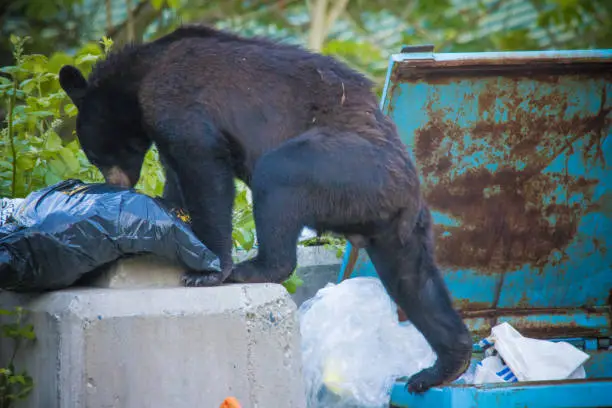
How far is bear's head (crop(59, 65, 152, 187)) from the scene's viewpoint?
4.18 metres

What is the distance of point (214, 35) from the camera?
4.14 metres

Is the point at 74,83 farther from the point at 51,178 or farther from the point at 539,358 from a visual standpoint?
the point at 539,358

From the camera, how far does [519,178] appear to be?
4.80 metres

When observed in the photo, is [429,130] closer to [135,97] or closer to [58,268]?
[135,97]

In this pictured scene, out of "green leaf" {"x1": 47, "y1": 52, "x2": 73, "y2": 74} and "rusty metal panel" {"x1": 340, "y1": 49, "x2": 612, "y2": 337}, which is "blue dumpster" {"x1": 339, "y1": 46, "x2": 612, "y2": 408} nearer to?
"rusty metal panel" {"x1": 340, "y1": 49, "x2": 612, "y2": 337}

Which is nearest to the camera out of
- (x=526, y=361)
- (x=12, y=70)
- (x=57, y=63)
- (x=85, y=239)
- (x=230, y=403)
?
(x=230, y=403)

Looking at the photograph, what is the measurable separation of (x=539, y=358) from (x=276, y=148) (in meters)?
1.59

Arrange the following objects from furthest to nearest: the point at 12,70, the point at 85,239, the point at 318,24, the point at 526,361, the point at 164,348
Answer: the point at 318,24
the point at 12,70
the point at 526,361
the point at 85,239
the point at 164,348

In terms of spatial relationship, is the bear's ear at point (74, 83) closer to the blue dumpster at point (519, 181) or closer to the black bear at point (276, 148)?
the black bear at point (276, 148)

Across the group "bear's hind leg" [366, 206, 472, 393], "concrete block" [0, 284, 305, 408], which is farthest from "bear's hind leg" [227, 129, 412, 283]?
"concrete block" [0, 284, 305, 408]

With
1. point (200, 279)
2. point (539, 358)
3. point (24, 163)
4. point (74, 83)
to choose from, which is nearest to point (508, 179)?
point (539, 358)

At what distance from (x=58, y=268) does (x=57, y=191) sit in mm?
487

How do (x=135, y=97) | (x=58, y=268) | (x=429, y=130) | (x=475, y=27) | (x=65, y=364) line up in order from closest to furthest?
1. (x=65, y=364)
2. (x=58, y=268)
3. (x=135, y=97)
4. (x=429, y=130)
5. (x=475, y=27)

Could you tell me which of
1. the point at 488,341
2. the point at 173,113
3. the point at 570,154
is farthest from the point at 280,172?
the point at 570,154
